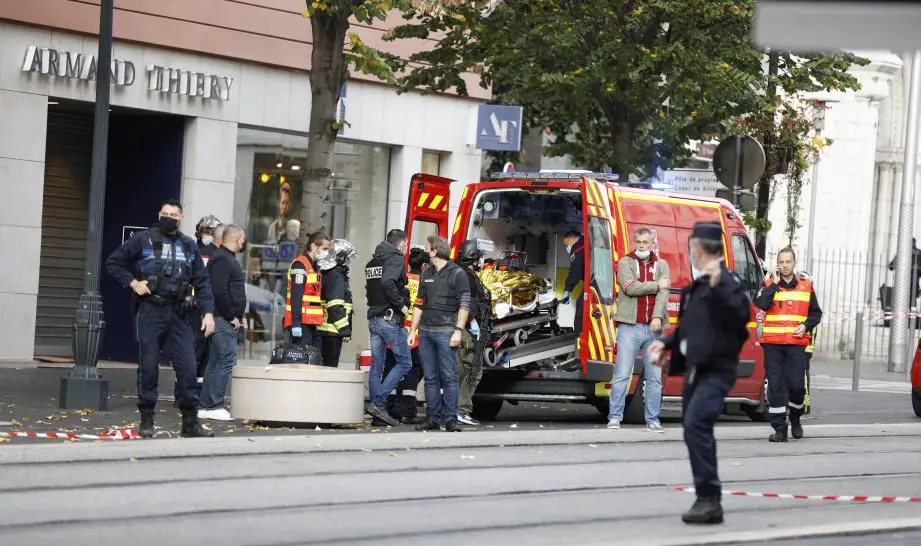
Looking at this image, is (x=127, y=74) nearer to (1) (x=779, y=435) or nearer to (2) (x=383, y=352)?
(2) (x=383, y=352)

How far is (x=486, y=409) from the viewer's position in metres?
16.2

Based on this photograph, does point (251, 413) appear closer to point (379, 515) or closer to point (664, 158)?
point (379, 515)

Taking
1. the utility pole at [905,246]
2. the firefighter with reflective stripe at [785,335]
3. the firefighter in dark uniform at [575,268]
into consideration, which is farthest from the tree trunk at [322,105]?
the utility pole at [905,246]

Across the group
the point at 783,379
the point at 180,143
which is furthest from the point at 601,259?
the point at 180,143

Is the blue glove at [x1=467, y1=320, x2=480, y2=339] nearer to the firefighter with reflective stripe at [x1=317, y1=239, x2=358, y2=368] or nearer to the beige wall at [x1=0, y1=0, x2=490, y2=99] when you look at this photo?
the firefighter with reflective stripe at [x1=317, y1=239, x2=358, y2=368]

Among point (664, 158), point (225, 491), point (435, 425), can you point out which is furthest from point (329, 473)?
point (664, 158)

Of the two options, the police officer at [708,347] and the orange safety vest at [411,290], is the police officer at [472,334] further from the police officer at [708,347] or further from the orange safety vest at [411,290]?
the police officer at [708,347]

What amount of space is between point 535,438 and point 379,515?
4.83 metres

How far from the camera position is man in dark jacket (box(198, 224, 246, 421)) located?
46.4 feet

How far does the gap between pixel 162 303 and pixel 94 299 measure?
276 cm

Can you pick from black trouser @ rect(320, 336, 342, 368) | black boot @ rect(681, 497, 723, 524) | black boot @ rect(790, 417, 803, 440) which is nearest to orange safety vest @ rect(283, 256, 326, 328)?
black trouser @ rect(320, 336, 342, 368)

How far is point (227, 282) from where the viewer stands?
14.2m

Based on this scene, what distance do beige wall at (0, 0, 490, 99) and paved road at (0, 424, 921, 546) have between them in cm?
879

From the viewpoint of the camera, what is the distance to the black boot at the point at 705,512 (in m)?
8.61
